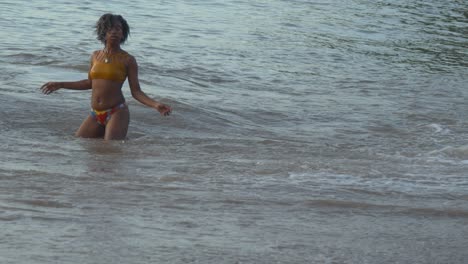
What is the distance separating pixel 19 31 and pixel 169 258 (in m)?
10.9

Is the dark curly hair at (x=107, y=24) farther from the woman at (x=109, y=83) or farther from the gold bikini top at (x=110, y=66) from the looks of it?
the gold bikini top at (x=110, y=66)

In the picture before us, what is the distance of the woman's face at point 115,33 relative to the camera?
304 inches

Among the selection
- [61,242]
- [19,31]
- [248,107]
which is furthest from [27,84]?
[61,242]

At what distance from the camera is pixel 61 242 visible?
5.01m

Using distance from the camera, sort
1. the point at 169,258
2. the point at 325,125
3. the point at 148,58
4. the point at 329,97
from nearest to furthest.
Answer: the point at 169,258, the point at 325,125, the point at 329,97, the point at 148,58

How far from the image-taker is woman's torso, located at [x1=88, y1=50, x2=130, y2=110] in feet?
25.8

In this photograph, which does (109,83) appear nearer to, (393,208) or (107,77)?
(107,77)

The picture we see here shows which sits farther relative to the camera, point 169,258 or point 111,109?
point 111,109

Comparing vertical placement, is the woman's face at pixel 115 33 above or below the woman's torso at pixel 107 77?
above

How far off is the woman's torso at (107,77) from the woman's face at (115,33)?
0.46 feet

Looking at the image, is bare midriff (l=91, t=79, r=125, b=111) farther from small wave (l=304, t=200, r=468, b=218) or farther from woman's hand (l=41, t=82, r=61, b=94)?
small wave (l=304, t=200, r=468, b=218)

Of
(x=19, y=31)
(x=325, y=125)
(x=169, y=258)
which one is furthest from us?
(x=19, y=31)

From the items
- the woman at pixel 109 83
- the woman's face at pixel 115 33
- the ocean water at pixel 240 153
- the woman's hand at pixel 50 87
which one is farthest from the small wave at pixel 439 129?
the woman's hand at pixel 50 87

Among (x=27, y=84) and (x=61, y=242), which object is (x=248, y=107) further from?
(x=61, y=242)
